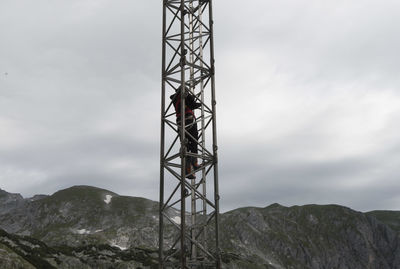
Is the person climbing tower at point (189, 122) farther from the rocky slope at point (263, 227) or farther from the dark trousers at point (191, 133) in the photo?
the rocky slope at point (263, 227)

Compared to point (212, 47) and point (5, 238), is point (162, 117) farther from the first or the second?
point (5, 238)

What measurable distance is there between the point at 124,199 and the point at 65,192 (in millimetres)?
30767

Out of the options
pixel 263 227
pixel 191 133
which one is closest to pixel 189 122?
pixel 191 133

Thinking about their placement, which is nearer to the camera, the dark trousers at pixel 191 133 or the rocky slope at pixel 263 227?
the dark trousers at pixel 191 133

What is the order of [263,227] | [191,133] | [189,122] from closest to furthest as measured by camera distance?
[189,122] < [191,133] < [263,227]

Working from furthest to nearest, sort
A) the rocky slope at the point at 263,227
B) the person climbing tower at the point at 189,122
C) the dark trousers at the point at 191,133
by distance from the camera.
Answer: the rocky slope at the point at 263,227 → the dark trousers at the point at 191,133 → the person climbing tower at the point at 189,122

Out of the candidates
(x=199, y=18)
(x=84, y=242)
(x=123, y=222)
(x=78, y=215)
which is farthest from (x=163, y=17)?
(x=78, y=215)

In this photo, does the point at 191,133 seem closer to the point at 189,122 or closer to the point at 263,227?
the point at 189,122

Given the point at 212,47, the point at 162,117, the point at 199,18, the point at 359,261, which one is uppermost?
the point at 199,18

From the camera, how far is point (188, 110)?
1283 cm

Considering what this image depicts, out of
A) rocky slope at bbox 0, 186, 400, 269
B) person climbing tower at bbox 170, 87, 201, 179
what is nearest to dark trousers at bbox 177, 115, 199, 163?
person climbing tower at bbox 170, 87, 201, 179

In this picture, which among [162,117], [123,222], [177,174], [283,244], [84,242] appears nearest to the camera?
[177,174]

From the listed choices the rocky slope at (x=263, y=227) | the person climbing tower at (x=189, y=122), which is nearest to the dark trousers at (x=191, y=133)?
the person climbing tower at (x=189, y=122)

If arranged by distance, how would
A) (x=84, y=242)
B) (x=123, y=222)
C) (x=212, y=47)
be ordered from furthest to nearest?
(x=123, y=222) < (x=84, y=242) < (x=212, y=47)
